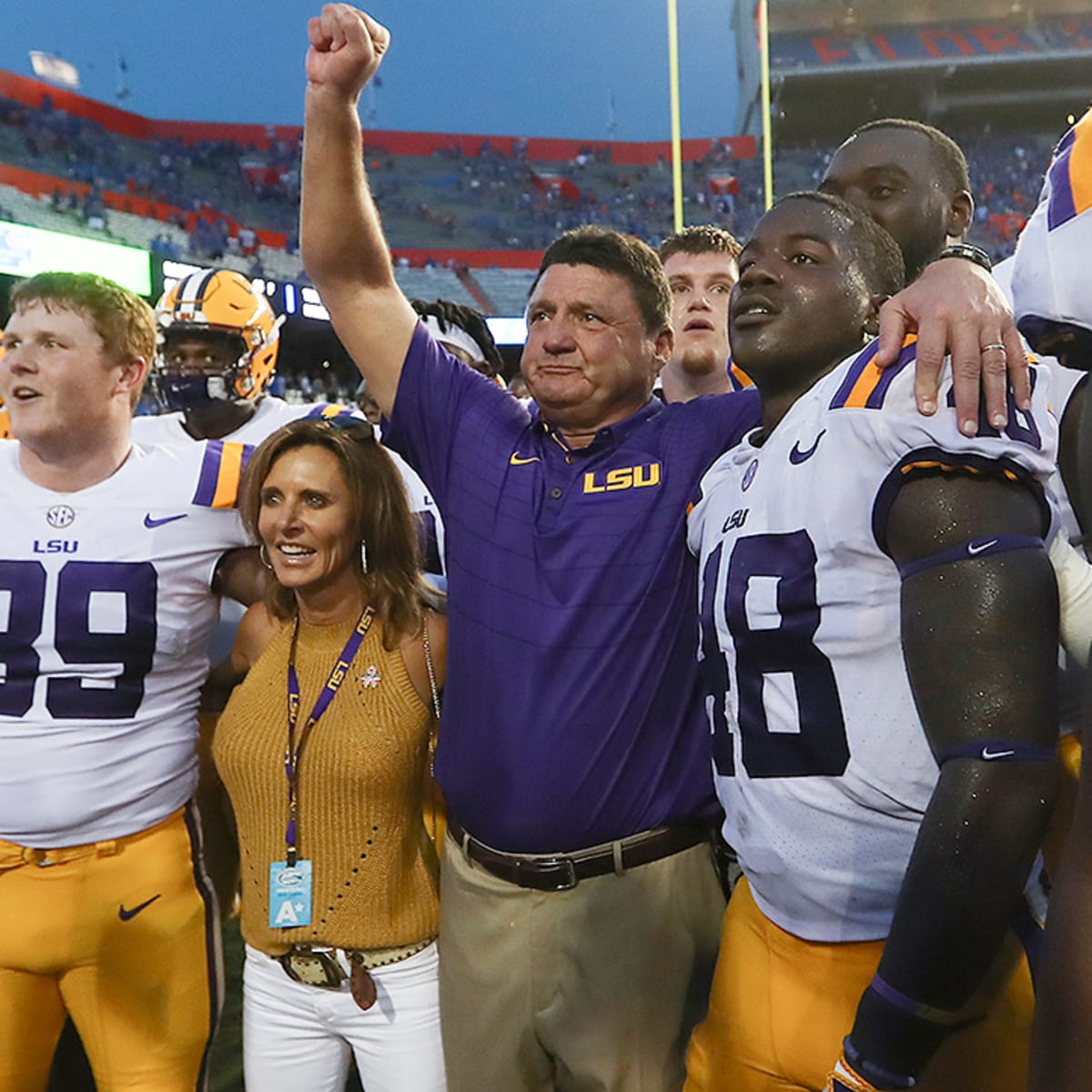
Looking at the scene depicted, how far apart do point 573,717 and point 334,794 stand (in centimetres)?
52

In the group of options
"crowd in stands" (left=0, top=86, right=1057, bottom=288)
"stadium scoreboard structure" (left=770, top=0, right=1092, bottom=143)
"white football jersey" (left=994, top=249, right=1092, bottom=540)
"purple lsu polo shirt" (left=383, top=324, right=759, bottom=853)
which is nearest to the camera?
"white football jersey" (left=994, top=249, right=1092, bottom=540)

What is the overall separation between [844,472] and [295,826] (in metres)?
1.27

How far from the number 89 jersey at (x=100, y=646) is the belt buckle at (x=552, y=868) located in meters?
0.88

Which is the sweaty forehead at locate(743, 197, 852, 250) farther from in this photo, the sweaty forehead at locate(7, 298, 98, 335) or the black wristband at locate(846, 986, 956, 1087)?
the sweaty forehead at locate(7, 298, 98, 335)

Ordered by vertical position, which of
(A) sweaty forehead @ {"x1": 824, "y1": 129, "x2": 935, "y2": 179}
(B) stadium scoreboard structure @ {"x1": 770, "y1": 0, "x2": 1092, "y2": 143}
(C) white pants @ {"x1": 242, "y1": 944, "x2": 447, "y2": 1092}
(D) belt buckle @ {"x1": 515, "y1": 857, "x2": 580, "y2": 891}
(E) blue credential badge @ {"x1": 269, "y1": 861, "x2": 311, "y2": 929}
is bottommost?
(C) white pants @ {"x1": 242, "y1": 944, "x2": 447, "y2": 1092}

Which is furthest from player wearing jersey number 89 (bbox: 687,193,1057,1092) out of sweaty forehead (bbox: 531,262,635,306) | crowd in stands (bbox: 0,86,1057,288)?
crowd in stands (bbox: 0,86,1057,288)

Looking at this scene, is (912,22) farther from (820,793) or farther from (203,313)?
(820,793)

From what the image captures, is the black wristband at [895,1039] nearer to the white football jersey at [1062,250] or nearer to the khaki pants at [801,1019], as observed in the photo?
the khaki pants at [801,1019]

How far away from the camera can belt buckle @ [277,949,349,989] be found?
76.8 inches

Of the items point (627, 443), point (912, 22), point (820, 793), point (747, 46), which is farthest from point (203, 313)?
point (747, 46)

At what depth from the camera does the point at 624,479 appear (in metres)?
1.91

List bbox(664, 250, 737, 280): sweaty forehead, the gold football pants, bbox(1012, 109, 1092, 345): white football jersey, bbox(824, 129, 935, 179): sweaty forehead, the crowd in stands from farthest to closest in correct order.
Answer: the crowd in stands → bbox(664, 250, 737, 280): sweaty forehead → bbox(824, 129, 935, 179): sweaty forehead → the gold football pants → bbox(1012, 109, 1092, 345): white football jersey

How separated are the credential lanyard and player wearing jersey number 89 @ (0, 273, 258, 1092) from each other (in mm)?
348

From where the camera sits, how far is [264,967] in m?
2.02
